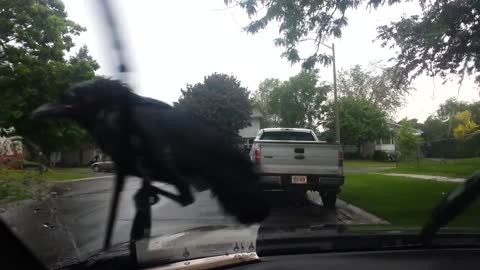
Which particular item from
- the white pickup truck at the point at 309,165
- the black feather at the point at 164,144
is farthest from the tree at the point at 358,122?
the black feather at the point at 164,144

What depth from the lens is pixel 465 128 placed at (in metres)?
4.19

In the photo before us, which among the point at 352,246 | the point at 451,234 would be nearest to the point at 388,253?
the point at 352,246

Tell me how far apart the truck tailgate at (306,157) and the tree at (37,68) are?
3.39m

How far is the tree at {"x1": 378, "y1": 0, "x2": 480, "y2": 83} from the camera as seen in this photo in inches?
203

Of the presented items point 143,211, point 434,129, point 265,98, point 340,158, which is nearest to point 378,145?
point 434,129

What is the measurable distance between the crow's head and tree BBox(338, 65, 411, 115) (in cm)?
208

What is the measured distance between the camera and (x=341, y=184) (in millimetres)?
6109

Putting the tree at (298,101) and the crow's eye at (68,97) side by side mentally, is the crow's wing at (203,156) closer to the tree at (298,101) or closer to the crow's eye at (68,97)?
the crow's eye at (68,97)

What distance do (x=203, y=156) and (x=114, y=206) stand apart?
0.45m

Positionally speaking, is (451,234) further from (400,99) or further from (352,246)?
(400,99)

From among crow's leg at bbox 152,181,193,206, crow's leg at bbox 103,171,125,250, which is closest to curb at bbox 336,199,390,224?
crow's leg at bbox 152,181,193,206

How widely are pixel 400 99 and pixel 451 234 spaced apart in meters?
1.91

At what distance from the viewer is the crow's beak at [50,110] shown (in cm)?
191

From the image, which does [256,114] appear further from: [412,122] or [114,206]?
[412,122]
